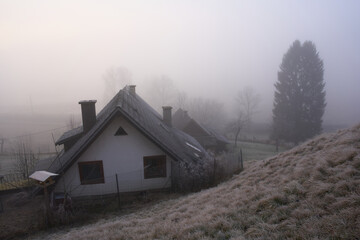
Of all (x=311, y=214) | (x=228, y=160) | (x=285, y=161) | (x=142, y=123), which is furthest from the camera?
(x=228, y=160)

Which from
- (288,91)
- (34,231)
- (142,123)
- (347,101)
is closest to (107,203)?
(34,231)

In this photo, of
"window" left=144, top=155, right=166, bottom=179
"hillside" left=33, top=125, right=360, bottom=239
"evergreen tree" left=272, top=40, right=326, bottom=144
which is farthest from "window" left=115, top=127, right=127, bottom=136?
"evergreen tree" left=272, top=40, right=326, bottom=144

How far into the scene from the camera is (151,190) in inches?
489

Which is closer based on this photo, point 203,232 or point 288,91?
point 203,232

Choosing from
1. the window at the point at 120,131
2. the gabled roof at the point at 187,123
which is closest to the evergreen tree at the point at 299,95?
the gabled roof at the point at 187,123

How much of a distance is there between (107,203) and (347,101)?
95.0 m

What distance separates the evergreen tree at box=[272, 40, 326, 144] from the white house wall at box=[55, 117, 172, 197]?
35.1 metres

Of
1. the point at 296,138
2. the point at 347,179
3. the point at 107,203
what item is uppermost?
the point at 347,179

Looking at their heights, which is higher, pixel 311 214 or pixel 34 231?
pixel 311 214

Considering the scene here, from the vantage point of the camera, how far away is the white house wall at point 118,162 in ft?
38.4

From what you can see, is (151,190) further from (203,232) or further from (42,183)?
(203,232)

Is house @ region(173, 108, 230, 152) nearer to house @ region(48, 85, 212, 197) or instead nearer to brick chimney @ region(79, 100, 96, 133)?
house @ region(48, 85, 212, 197)

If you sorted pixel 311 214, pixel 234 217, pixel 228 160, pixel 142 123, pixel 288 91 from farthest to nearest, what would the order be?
1. pixel 288 91
2. pixel 228 160
3. pixel 142 123
4. pixel 234 217
5. pixel 311 214

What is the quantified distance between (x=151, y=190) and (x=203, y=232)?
7.40 m
